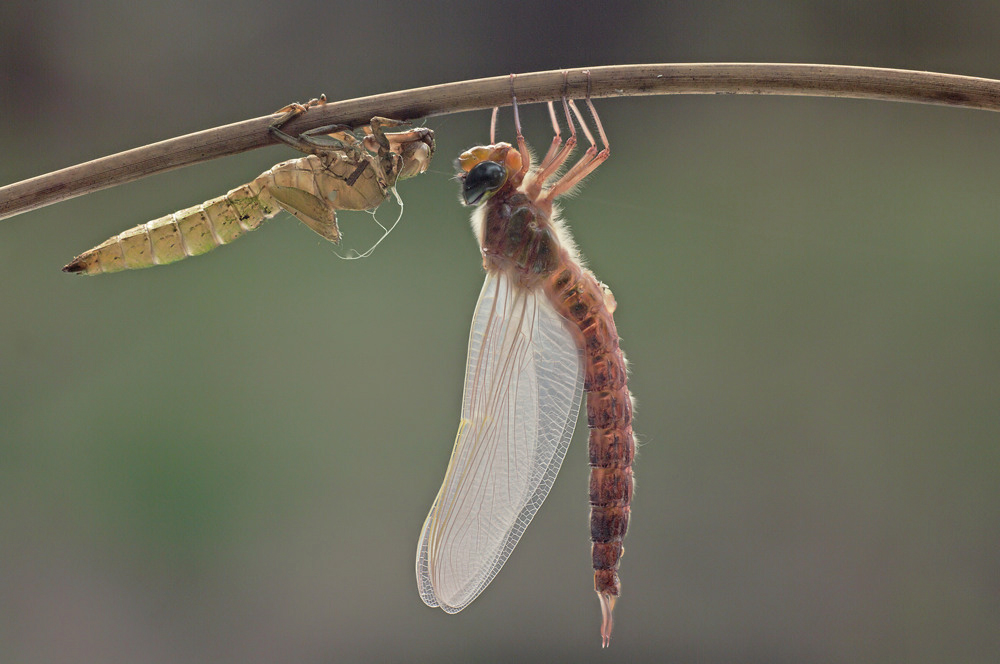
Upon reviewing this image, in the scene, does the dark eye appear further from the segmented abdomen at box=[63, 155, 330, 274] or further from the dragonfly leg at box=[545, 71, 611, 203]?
the segmented abdomen at box=[63, 155, 330, 274]

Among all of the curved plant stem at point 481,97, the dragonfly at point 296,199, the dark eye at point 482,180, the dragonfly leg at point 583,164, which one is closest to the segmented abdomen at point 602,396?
the dragonfly leg at point 583,164

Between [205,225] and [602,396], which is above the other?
[205,225]

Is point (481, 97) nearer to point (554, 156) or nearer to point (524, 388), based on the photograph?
point (554, 156)

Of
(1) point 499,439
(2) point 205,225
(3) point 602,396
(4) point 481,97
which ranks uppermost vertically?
(4) point 481,97

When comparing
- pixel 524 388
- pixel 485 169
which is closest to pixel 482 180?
pixel 485 169

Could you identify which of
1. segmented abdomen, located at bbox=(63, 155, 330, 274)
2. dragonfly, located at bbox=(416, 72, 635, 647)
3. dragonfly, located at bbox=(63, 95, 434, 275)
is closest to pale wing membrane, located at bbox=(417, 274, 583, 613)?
dragonfly, located at bbox=(416, 72, 635, 647)

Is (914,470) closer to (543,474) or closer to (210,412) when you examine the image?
(543,474)

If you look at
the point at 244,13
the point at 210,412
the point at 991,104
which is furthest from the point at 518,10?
the point at 991,104
